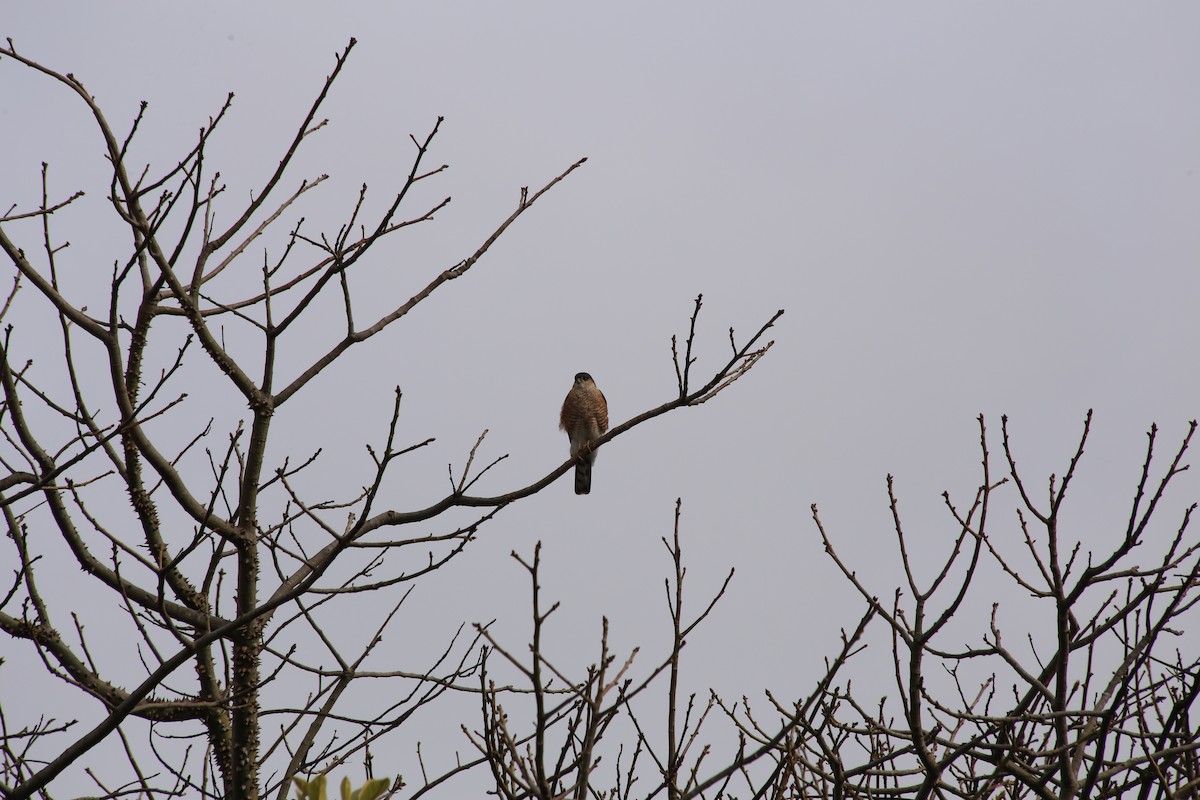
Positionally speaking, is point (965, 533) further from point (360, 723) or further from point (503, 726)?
point (360, 723)

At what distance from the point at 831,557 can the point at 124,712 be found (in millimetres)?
2141

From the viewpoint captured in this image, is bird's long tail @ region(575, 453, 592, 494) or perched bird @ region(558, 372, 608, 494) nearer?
bird's long tail @ region(575, 453, 592, 494)

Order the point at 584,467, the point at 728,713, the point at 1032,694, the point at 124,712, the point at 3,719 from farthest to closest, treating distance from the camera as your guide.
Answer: the point at 584,467 < the point at 728,713 < the point at 3,719 < the point at 1032,694 < the point at 124,712

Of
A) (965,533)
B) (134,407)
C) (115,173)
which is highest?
(115,173)

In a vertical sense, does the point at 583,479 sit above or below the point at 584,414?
below

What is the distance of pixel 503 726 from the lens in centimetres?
286

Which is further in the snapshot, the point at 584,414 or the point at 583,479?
the point at 584,414

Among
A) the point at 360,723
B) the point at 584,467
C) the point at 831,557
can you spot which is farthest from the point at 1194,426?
the point at 584,467

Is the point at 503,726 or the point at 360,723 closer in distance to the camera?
the point at 503,726

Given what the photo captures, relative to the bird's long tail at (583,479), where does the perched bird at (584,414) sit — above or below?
above

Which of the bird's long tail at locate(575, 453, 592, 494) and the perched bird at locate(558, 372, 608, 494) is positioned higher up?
the perched bird at locate(558, 372, 608, 494)

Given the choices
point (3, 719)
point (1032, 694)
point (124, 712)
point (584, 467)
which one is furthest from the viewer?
point (584, 467)

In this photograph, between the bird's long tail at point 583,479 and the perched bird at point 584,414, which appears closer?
the bird's long tail at point 583,479

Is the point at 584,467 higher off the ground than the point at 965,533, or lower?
higher
